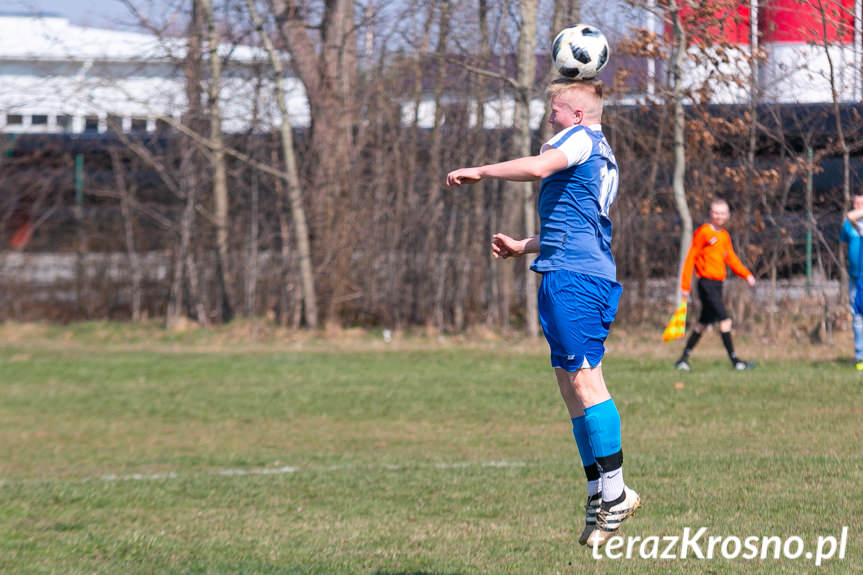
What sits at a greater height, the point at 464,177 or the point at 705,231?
the point at 464,177

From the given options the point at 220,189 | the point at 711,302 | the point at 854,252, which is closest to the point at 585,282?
the point at 711,302

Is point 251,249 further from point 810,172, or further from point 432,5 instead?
point 810,172

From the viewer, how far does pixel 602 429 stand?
4.86 meters

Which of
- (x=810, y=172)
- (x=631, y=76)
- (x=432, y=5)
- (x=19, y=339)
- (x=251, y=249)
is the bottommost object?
(x=19, y=339)

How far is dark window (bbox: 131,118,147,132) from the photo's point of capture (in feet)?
65.2

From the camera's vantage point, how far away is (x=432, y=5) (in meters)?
17.9

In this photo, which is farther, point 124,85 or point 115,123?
point 124,85

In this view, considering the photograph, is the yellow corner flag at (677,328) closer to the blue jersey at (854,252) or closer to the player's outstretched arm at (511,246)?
the blue jersey at (854,252)

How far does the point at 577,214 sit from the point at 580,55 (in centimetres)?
72

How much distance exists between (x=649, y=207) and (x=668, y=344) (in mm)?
2312

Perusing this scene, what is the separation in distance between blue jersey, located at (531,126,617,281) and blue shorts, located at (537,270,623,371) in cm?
5

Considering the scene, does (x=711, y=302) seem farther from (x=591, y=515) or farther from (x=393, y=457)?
(x=591, y=515)

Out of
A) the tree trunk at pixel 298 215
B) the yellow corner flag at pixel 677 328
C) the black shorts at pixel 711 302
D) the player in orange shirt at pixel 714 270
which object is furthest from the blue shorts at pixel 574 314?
the tree trunk at pixel 298 215

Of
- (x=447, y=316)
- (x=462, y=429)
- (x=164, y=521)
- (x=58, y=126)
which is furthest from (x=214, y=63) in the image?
(x=164, y=521)
